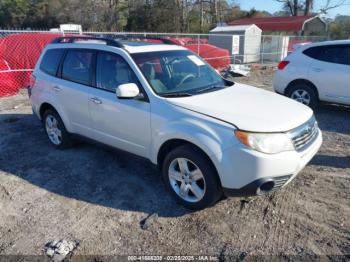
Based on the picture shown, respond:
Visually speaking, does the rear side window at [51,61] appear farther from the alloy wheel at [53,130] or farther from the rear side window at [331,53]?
the rear side window at [331,53]

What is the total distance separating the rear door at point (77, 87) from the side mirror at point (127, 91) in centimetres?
96

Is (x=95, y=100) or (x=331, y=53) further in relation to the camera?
(x=331, y=53)

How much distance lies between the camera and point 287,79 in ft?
25.1

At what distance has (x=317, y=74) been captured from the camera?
717 centimetres

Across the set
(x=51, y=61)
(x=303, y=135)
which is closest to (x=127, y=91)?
(x=303, y=135)

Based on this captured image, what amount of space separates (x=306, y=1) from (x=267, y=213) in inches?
2014

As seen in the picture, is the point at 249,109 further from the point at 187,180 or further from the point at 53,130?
the point at 53,130

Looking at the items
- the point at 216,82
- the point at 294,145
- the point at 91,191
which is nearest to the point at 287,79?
the point at 216,82

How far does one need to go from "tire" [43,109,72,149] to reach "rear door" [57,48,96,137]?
1.01 feet

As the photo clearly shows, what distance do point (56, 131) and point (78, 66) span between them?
1.23 metres

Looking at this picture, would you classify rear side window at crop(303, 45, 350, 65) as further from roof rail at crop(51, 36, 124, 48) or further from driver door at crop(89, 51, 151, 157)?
driver door at crop(89, 51, 151, 157)

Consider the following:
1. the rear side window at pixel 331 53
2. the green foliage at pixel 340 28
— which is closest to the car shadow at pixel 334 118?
the rear side window at pixel 331 53

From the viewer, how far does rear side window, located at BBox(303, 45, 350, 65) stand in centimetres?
693

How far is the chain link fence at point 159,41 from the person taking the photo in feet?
32.0
